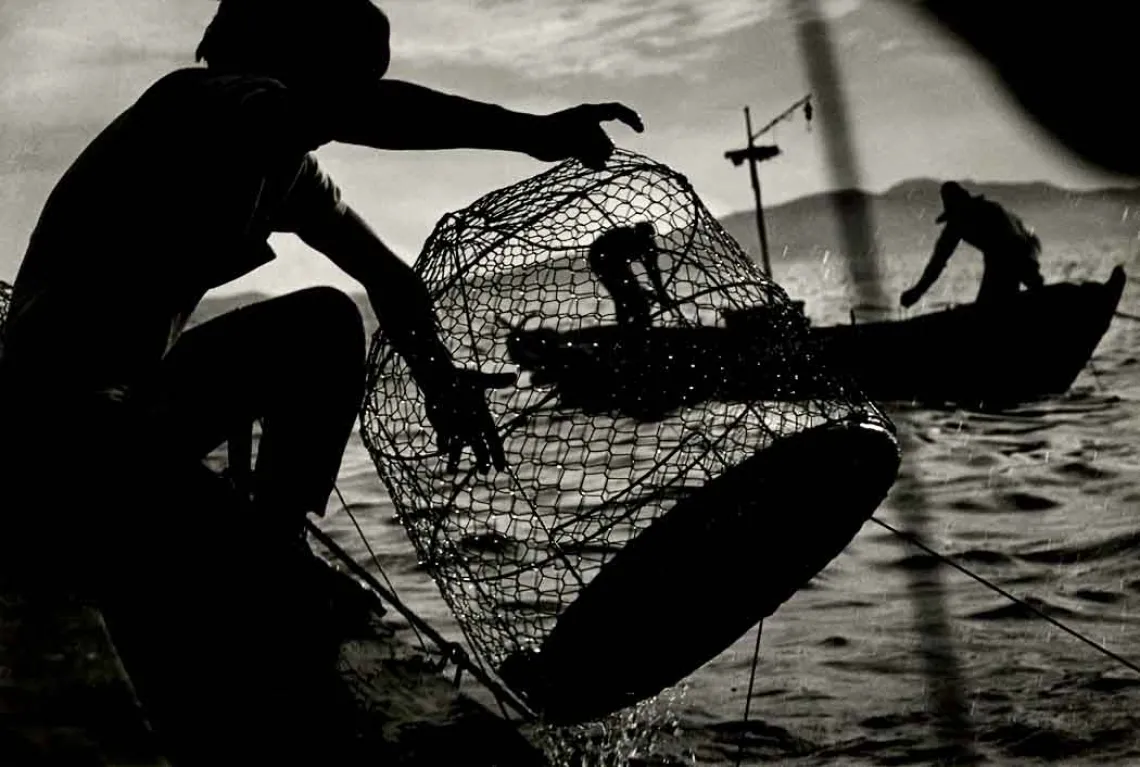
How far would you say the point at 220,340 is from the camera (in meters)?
2.23

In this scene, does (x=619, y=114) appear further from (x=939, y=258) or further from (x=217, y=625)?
(x=939, y=258)

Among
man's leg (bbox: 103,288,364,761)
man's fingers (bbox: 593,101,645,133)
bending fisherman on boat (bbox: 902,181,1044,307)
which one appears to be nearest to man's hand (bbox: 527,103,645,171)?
man's fingers (bbox: 593,101,645,133)

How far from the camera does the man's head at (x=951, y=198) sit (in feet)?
41.7

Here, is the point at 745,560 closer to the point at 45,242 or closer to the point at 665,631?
the point at 665,631

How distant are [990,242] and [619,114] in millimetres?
11690

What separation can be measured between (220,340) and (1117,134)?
6.26 feet

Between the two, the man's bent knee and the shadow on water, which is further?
the man's bent knee

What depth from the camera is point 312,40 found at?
189 cm

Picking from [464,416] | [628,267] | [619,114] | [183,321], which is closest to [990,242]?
[628,267]

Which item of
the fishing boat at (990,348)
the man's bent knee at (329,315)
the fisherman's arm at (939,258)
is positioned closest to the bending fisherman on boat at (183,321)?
the man's bent knee at (329,315)

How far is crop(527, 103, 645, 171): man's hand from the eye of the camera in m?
1.94

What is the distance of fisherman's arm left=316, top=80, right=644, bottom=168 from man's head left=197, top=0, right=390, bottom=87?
90 mm

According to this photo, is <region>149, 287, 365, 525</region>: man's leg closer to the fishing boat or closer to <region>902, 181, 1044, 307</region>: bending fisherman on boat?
the fishing boat

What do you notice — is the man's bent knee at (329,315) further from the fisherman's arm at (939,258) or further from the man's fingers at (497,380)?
the fisherman's arm at (939,258)
